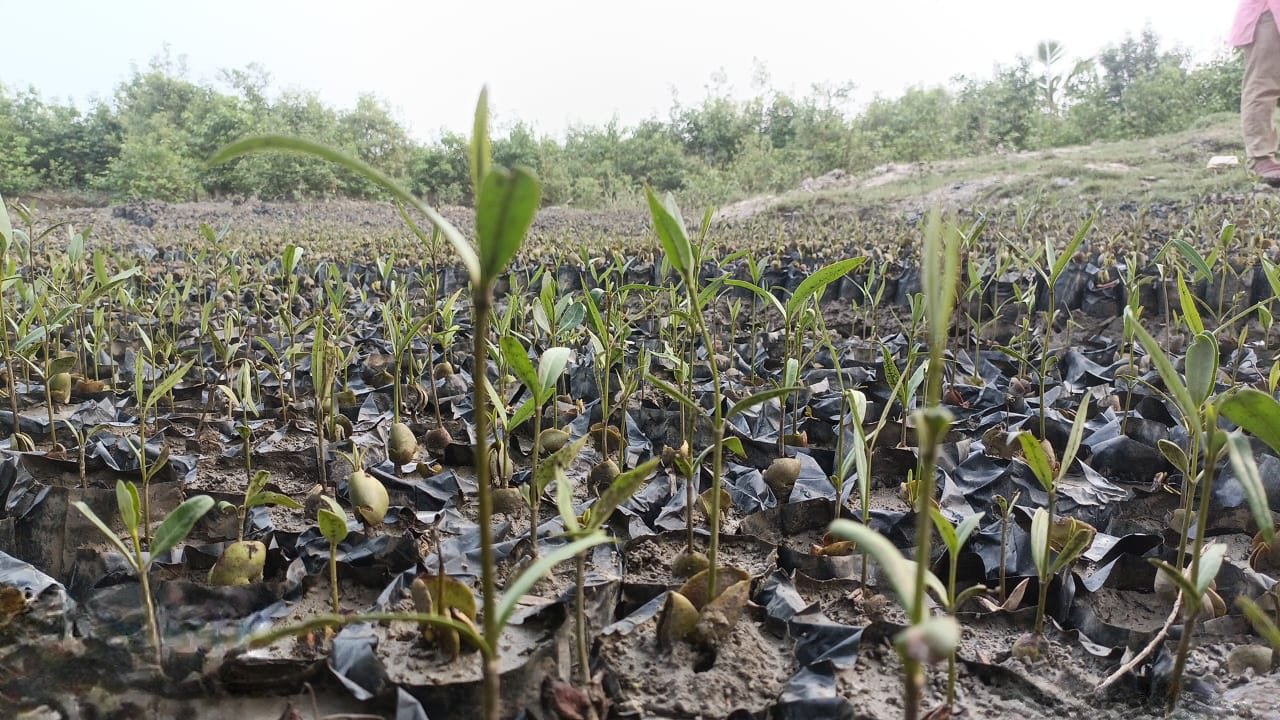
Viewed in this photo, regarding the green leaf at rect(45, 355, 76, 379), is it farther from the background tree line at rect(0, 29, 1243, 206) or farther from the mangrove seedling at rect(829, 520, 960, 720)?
the background tree line at rect(0, 29, 1243, 206)

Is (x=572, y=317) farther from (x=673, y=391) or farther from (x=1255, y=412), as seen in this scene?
(x=1255, y=412)

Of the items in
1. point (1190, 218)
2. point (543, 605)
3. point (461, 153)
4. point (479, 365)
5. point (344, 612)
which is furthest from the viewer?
point (461, 153)

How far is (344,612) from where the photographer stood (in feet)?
4.12

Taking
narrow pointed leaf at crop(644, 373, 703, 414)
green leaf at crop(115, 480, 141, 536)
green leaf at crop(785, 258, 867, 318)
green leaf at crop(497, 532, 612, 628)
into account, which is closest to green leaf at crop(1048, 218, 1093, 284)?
green leaf at crop(785, 258, 867, 318)

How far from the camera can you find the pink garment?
221 inches

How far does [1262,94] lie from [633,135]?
62.3ft

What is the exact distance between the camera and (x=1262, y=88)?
5910 mm

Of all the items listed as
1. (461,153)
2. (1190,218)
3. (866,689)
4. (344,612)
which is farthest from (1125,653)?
(461,153)

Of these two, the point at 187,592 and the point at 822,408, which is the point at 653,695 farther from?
the point at 822,408

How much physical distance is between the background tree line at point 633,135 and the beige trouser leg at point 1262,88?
9553mm

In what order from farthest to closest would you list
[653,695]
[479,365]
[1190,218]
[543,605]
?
[1190,218] → [543,605] → [653,695] → [479,365]

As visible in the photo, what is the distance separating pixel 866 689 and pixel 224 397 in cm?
209

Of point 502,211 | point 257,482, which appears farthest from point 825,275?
point 257,482

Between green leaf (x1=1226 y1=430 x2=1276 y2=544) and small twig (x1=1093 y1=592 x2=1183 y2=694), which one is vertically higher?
green leaf (x1=1226 y1=430 x2=1276 y2=544)
